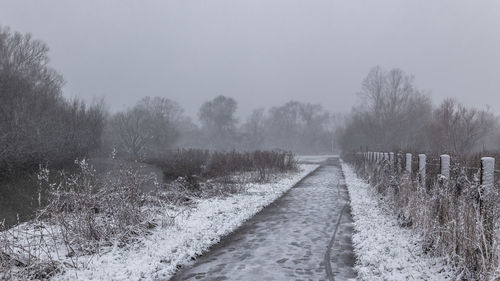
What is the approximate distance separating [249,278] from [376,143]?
158ft

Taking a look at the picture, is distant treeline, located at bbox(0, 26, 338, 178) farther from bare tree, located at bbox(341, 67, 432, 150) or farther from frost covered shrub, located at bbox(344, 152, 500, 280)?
bare tree, located at bbox(341, 67, 432, 150)

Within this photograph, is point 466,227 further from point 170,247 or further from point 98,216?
point 98,216

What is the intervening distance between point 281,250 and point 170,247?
1854 mm

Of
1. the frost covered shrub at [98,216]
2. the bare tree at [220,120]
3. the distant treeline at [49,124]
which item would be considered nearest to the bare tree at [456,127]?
the distant treeline at [49,124]

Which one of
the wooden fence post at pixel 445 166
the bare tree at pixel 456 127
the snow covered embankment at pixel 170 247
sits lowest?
the snow covered embankment at pixel 170 247

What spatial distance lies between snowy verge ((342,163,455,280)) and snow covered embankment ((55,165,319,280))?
263 centimetres

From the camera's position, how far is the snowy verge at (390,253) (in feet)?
16.2

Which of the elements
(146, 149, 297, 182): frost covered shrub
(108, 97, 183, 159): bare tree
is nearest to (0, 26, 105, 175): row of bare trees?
(146, 149, 297, 182): frost covered shrub

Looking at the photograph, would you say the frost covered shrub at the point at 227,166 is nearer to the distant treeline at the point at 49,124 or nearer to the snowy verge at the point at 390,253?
the distant treeline at the point at 49,124

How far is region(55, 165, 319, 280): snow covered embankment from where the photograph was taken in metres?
5.11

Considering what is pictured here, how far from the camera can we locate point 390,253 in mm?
5855

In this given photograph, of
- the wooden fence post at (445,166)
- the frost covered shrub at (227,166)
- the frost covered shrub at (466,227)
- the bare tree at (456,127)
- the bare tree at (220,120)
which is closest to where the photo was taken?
the frost covered shrub at (466,227)

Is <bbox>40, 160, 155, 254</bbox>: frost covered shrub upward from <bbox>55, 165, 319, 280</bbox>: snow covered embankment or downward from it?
upward

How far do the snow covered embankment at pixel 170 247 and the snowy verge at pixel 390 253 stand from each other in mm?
2627
